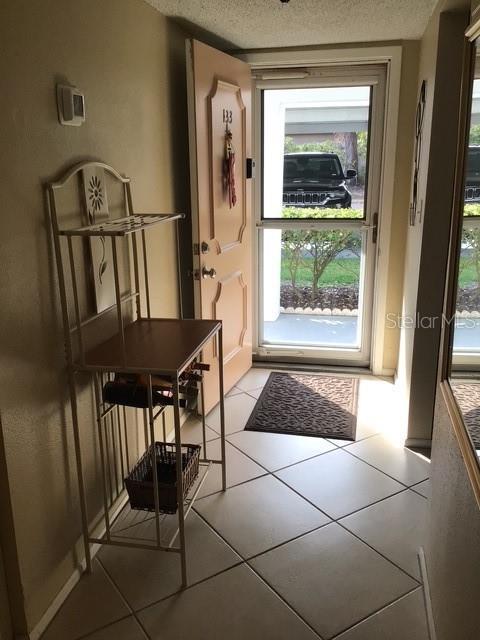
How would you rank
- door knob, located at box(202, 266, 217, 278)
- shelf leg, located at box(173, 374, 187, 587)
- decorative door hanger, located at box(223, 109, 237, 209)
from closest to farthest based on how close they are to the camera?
shelf leg, located at box(173, 374, 187, 587) < door knob, located at box(202, 266, 217, 278) < decorative door hanger, located at box(223, 109, 237, 209)

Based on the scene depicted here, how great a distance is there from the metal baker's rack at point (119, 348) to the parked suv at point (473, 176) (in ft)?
3.25

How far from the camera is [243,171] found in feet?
10.9

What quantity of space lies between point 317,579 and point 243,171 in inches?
91.1

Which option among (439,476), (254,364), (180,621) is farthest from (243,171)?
(180,621)

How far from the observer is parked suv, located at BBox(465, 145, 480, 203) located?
1515 millimetres

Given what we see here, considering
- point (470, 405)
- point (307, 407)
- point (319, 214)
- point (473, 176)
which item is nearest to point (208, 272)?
point (307, 407)

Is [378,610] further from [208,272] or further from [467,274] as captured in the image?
[208,272]

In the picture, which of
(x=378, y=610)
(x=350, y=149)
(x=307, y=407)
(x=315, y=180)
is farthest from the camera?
(x=315, y=180)

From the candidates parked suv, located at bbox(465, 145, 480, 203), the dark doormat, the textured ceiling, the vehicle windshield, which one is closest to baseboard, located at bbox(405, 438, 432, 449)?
the dark doormat

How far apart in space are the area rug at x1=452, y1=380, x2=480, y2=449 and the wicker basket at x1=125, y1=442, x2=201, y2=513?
101cm

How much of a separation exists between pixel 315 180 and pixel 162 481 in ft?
7.60

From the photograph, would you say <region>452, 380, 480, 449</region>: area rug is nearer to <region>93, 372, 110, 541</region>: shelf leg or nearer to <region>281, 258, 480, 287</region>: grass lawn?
<region>93, 372, 110, 541</region>: shelf leg

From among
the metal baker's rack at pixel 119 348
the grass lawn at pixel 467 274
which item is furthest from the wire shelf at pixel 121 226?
the grass lawn at pixel 467 274

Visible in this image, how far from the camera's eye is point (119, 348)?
6.39ft
